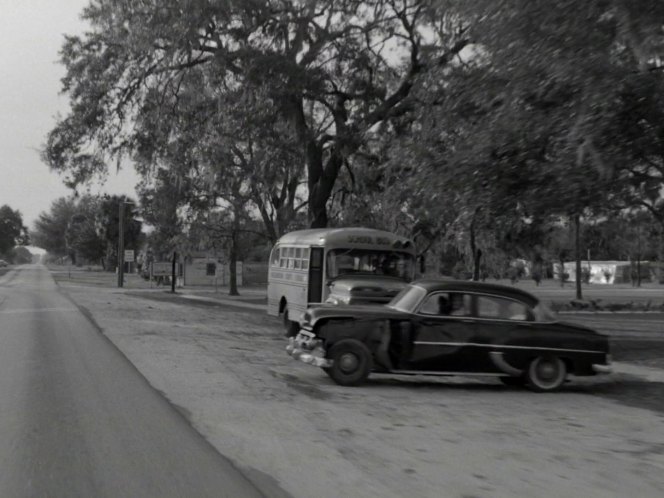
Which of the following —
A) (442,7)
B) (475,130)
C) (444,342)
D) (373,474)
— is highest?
(442,7)

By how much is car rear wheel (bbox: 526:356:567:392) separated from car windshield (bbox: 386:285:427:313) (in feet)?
6.31

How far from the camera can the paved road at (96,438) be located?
5.64 metres

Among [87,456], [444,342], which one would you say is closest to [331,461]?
[87,456]

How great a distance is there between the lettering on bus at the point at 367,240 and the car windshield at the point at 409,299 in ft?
21.8

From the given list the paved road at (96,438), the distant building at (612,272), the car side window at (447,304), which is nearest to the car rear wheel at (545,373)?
the car side window at (447,304)

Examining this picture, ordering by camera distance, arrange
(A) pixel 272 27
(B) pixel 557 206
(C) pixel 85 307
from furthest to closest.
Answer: (C) pixel 85 307 < (A) pixel 272 27 < (B) pixel 557 206

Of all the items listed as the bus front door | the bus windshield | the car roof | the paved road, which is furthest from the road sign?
the car roof

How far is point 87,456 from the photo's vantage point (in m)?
6.46

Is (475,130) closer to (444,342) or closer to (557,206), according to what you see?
(557,206)

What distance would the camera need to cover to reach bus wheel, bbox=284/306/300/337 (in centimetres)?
1895

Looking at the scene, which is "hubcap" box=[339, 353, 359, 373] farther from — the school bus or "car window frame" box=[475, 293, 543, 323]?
the school bus

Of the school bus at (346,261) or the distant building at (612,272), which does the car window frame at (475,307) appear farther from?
the distant building at (612,272)

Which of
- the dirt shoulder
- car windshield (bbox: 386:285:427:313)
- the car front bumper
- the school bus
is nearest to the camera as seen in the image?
the dirt shoulder

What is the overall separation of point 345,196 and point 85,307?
36.1ft
